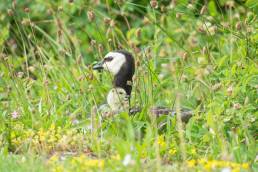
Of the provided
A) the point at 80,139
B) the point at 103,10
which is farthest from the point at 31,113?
the point at 103,10

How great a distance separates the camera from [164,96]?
328 inches

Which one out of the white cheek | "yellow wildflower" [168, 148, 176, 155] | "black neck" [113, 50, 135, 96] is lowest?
the white cheek

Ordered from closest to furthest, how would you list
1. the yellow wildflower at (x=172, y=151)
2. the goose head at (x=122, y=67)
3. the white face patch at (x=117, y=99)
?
the yellow wildflower at (x=172, y=151) < the white face patch at (x=117, y=99) < the goose head at (x=122, y=67)

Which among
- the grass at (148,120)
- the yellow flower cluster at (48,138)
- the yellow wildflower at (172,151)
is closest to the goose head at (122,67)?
the grass at (148,120)

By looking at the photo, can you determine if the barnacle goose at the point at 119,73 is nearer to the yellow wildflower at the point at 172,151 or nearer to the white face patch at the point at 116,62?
the white face patch at the point at 116,62

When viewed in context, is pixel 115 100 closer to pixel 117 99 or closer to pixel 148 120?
pixel 117 99

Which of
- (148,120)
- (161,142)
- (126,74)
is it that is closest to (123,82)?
(126,74)

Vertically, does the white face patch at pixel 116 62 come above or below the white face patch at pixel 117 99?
above

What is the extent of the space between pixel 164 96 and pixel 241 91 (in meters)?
1.50

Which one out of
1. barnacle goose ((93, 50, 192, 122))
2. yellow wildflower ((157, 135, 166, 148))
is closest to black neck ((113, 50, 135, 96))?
barnacle goose ((93, 50, 192, 122))

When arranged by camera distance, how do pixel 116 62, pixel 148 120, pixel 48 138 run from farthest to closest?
pixel 116 62, pixel 148 120, pixel 48 138

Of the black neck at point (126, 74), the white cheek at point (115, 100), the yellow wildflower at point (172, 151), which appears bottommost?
the white cheek at point (115, 100)

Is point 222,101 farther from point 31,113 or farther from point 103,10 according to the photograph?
point 103,10

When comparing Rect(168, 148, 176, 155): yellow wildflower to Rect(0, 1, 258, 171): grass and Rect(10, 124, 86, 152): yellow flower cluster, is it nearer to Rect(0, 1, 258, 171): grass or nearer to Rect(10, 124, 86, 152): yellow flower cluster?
Rect(0, 1, 258, 171): grass
